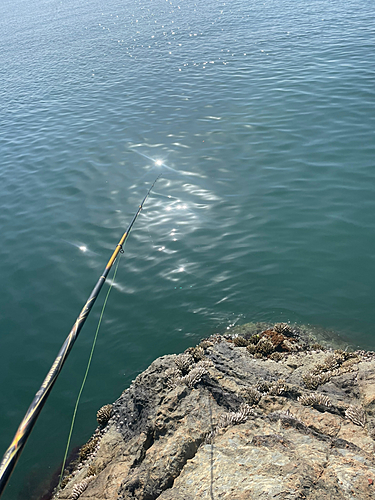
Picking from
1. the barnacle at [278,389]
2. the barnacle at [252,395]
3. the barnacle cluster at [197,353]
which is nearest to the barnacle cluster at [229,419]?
the barnacle at [252,395]

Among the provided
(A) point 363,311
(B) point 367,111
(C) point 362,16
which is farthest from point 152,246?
(C) point 362,16

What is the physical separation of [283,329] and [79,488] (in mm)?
5411

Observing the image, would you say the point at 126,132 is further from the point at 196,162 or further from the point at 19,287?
the point at 19,287

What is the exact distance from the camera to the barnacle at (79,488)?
19.6 feet

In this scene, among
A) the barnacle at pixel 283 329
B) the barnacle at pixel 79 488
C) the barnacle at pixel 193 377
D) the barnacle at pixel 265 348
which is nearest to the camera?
the barnacle at pixel 79 488

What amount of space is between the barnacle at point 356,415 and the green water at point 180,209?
9.80 feet

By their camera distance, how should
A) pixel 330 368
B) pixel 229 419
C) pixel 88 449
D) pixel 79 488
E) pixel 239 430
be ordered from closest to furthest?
1. pixel 239 430
2. pixel 229 419
3. pixel 79 488
4. pixel 88 449
5. pixel 330 368

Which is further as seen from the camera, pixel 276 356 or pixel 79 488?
pixel 276 356

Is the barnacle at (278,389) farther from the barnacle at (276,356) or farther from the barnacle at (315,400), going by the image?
the barnacle at (276,356)

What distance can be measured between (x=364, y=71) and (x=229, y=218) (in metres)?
15.3

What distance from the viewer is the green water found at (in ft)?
30.1

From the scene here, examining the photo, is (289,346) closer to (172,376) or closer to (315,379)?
(315,379)

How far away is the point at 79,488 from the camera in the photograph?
6.06 metres

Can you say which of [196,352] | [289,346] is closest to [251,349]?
[289,346]
